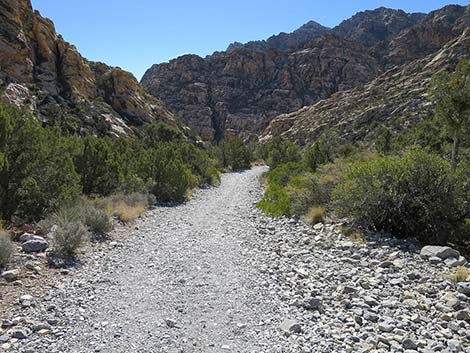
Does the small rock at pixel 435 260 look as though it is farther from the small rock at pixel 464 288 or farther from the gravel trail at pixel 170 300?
the gravel trail at pixel 170 300

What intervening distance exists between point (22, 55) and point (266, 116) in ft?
274

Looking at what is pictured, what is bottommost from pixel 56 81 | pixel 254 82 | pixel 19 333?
pixel 19 333

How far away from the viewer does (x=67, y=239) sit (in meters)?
7.96

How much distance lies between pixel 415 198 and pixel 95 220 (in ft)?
28.0

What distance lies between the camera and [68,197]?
10.7 m

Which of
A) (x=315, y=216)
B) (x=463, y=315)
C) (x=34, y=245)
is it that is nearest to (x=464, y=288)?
(x=463, y=315)

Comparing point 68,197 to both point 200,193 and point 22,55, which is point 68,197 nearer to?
point 200,193

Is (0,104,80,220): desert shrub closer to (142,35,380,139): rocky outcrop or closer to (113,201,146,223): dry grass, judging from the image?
(113,201,146,223): dry grass

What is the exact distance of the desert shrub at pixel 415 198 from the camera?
855 centimetres

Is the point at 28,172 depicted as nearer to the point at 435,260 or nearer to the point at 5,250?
the point at 5,250

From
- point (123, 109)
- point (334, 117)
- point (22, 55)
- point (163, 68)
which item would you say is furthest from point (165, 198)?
point (163, 68)

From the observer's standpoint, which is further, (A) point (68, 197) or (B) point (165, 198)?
(B) point (165, 198)

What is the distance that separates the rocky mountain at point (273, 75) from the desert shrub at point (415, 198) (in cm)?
10597

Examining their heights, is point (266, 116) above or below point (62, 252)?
above
